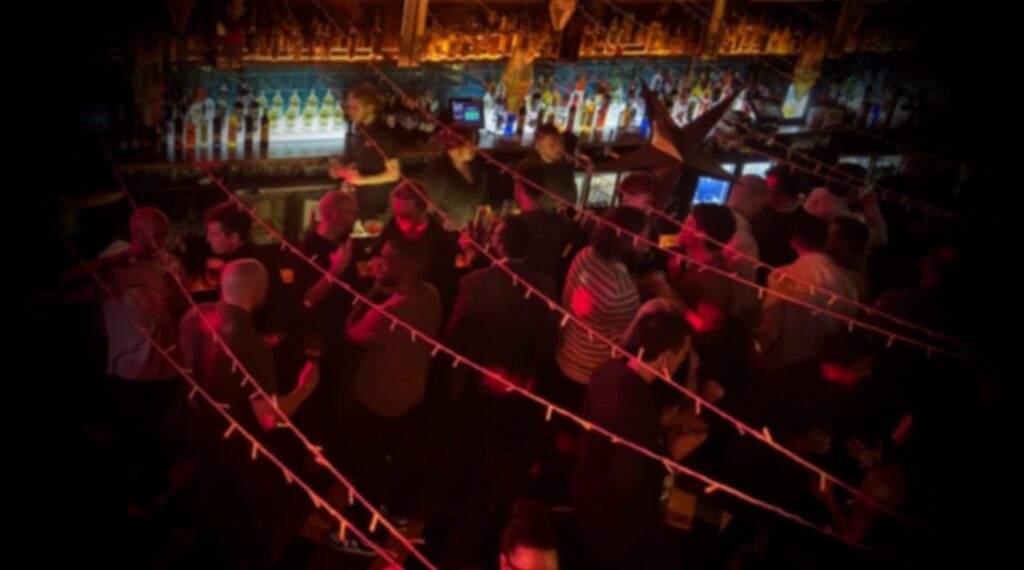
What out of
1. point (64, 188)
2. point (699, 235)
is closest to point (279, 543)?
point (64, 188)

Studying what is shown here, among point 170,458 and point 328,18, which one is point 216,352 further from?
point 328,18

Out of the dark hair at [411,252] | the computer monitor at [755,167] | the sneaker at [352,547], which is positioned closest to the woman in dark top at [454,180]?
the dark hair at [411,252]

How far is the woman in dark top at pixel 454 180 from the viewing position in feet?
15.0

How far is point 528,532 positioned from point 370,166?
267 cm

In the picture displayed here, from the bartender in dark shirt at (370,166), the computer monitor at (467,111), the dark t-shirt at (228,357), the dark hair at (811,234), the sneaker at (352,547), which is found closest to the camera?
the dark t-shirt at (228,357)

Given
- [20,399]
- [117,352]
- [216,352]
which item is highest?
[216,352]

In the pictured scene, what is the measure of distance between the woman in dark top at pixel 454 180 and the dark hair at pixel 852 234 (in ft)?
5.65

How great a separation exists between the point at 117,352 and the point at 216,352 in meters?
0.59

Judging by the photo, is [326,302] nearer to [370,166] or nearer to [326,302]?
[326,302]

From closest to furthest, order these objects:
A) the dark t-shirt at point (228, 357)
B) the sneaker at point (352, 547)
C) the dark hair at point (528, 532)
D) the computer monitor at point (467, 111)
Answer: the dark hair at point (528, 532)
the dark t-shirt at point (228, 357)
the sneaker at point (352, 547)
the computer monitor at point (467, 111)

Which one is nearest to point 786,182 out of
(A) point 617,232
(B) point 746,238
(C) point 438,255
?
(B) point 746,238

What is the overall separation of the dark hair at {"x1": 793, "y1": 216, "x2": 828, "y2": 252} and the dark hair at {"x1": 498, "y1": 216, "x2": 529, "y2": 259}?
1.31m

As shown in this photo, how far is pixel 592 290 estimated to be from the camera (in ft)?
11.7

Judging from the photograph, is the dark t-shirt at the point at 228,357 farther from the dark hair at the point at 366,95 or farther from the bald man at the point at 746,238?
the bald man at the point at 746,238
